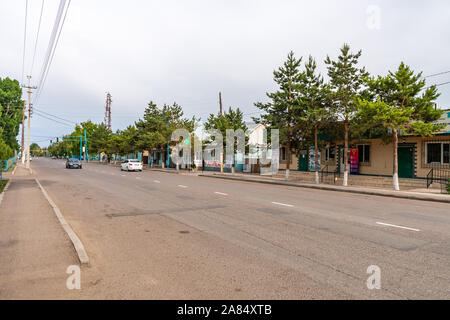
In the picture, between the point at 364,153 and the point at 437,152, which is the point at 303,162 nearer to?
the point at 364,153

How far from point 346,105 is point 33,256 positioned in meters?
19.6

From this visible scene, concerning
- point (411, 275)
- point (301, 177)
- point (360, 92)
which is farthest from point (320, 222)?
point (301, 177)

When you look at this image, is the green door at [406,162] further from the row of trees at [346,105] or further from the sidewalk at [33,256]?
the sidewalk at [33,256]

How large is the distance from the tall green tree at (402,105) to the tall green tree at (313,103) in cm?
300

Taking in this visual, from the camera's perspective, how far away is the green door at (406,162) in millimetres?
21734

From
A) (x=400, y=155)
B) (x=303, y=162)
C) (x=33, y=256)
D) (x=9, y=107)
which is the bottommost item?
(x=33, y=256)

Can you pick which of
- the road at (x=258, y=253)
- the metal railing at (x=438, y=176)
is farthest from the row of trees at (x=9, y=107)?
the metal railing at (x=438, y=176)

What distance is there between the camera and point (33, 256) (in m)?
5.17

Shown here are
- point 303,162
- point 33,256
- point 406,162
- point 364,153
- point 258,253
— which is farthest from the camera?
point 303,162

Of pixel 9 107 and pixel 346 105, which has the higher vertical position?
pixel 9 107

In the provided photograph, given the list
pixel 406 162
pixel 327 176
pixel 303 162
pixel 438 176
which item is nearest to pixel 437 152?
pixel 438 176

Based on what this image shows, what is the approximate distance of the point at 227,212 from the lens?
31.2ft

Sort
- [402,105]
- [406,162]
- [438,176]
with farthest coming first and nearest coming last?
[406,162] → [438,176] → [402,105]
